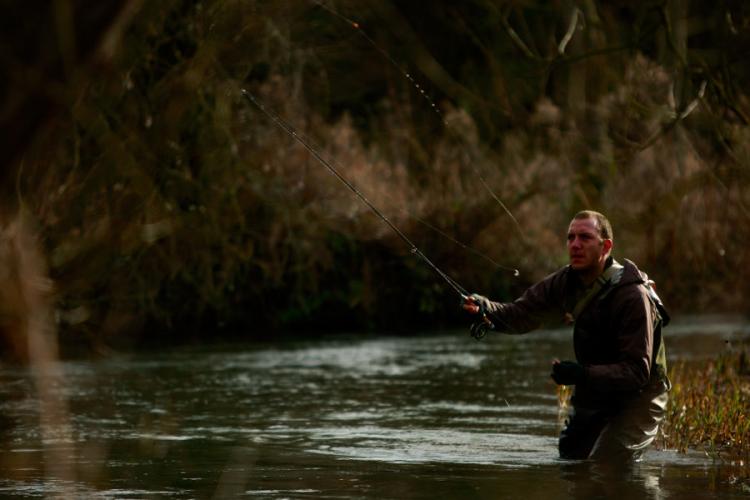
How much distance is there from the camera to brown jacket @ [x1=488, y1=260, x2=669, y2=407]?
832 cm

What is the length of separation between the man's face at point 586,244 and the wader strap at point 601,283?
7 cm

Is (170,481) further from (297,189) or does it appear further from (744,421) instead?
(297,189)

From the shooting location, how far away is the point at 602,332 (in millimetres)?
8555

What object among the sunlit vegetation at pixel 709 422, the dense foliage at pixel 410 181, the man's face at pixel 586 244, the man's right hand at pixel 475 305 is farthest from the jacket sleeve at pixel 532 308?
the dense foliage at pixel 410 181

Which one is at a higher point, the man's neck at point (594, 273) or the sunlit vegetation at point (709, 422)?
the man's neck at point (594, 273)

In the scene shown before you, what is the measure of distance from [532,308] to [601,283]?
0.49m

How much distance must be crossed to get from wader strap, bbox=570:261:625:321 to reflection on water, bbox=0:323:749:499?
95cm

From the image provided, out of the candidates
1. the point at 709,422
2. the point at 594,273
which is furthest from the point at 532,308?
the point at 709,422

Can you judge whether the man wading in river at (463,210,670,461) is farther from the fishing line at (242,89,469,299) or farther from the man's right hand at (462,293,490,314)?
the fishing line at (242,89,469,299)

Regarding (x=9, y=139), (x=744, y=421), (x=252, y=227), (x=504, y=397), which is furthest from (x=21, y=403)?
(x=9, y=139)

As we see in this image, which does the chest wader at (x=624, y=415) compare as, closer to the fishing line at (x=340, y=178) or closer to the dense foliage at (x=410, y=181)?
the fishing line at (x=340, y=178)

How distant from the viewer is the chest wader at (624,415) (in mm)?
8570

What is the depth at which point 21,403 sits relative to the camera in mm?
13586

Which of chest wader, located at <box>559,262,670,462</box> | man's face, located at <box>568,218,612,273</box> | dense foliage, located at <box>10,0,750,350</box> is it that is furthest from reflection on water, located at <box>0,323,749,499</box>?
dense foliage, located at <box>10,0,750,350</box>
